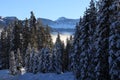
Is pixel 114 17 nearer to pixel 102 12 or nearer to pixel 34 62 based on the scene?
pixel 102 12

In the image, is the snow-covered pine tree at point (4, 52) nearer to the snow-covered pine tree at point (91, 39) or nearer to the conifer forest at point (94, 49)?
the conifer forest at point (94, 49)

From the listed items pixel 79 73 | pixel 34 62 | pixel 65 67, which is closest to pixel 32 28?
pixel 65 67

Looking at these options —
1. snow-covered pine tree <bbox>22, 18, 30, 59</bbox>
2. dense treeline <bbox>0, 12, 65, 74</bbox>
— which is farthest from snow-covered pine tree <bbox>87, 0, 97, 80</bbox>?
snow-covered pine tree <bbox>22, 18, 30, 59</bbox>

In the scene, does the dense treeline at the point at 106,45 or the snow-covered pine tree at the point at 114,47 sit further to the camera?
the dense treeline at the point at 106,45

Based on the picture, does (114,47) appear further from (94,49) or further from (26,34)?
(26,34)

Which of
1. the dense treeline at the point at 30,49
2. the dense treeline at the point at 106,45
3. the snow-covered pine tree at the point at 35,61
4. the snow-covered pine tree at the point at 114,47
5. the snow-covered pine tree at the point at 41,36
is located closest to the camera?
the snow-covered pine tree at the point at 114,47

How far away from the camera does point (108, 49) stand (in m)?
37.0

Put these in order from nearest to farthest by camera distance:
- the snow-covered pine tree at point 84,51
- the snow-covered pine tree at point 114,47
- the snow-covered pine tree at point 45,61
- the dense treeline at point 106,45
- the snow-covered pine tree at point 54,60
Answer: the snow-covered pine tree at point 114,47 → the dense treeline at point 106,45 → the snow-covered pine tree at point 84,51 → the snow-covered pine tree at point 45,61 → the snow-covered pine tree at point 54,60

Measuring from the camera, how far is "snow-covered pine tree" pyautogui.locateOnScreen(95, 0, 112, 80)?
3800 centimetres

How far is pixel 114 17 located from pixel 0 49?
293 ft

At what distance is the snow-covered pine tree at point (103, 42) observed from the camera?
38000 millimetres

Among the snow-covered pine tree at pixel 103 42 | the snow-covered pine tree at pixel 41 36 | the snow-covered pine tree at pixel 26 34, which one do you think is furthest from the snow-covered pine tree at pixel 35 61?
the snow-covered pine tree at pixel 103 42

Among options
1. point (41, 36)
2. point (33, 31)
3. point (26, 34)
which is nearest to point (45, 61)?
point (26, 34)

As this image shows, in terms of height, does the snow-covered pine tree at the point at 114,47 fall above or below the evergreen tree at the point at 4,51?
above
